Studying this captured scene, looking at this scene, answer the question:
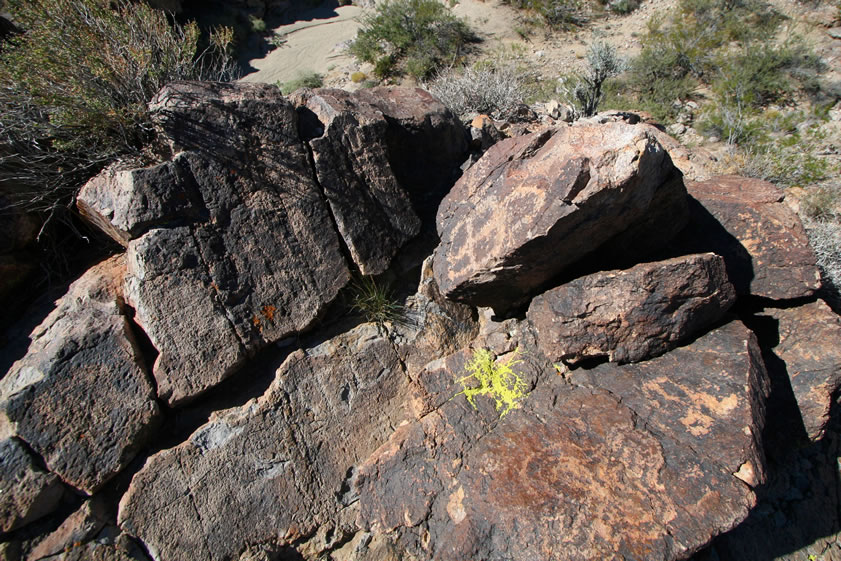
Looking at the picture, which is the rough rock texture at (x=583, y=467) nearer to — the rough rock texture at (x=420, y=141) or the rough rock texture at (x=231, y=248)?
the rough rock texture at (x=231, y=248)

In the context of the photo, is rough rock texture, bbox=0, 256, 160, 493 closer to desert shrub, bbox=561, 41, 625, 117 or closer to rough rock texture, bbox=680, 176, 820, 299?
rough rock texture, bbox=680, 176, 820, 299

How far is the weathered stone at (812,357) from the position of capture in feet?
7.98

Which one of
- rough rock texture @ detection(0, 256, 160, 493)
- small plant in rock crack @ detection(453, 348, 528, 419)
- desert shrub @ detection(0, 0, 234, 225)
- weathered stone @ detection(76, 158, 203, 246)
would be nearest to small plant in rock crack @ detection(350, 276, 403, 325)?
small plant in rock crack @ detection(453, 348, 528, 419)

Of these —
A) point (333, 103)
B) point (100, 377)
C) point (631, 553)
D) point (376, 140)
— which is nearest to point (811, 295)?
point (631, 553)

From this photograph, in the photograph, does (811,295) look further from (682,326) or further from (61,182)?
(61,182)

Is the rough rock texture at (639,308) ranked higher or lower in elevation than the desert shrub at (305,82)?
lower

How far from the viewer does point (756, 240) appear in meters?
2.75

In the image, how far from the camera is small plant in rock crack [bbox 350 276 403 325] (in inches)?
114

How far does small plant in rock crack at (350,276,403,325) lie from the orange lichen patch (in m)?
0.51

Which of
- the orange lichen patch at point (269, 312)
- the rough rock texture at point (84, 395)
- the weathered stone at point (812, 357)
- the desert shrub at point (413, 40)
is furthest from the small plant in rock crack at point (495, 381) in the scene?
the desert shrub at point (413, 40)

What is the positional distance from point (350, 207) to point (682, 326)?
201cm

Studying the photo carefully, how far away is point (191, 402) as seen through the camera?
252 cm

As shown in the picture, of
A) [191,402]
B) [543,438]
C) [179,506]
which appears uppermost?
[191,402]

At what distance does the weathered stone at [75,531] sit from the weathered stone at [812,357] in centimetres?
374
